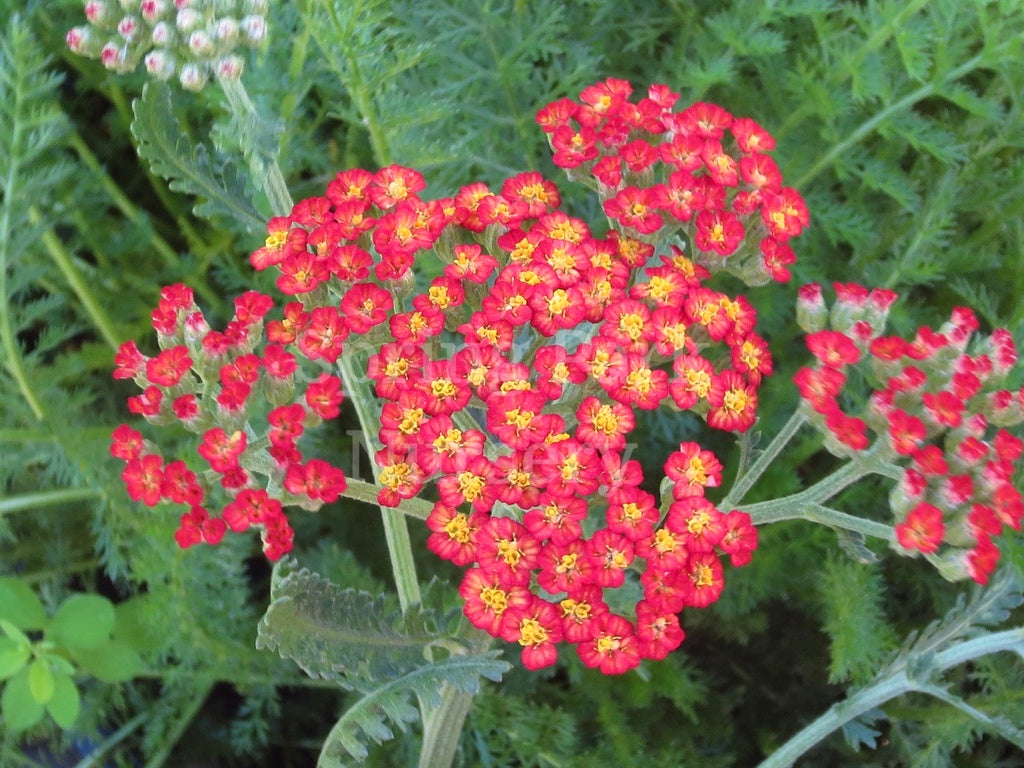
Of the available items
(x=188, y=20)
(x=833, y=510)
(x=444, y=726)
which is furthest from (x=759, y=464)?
(x=188, y=20)

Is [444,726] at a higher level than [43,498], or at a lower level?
lower

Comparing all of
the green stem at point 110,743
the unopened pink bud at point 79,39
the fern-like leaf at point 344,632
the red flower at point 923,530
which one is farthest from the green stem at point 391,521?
the green stem at point 110,743

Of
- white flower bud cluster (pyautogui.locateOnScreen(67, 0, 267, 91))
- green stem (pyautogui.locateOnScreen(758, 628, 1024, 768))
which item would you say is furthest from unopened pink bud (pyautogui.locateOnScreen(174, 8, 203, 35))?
green stem (pyautogui.locateOnScreen(758, 628, 1024, 768))

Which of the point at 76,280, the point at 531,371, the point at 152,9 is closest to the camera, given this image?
the point at 152,9

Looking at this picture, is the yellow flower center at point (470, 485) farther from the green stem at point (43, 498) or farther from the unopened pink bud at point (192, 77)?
the green stem at point (43, 498)

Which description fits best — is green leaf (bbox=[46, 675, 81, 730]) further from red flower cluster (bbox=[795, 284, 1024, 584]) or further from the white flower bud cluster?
red flower cluster (bbox=[795, 284, 1024, 584])

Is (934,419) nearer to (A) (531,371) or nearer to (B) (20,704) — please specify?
(A) (531,371)

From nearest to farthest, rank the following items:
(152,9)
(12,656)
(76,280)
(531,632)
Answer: (531,632)
(152,9)
(12,656)
(76,280)

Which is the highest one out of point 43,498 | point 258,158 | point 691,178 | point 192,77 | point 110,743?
point 192,77
